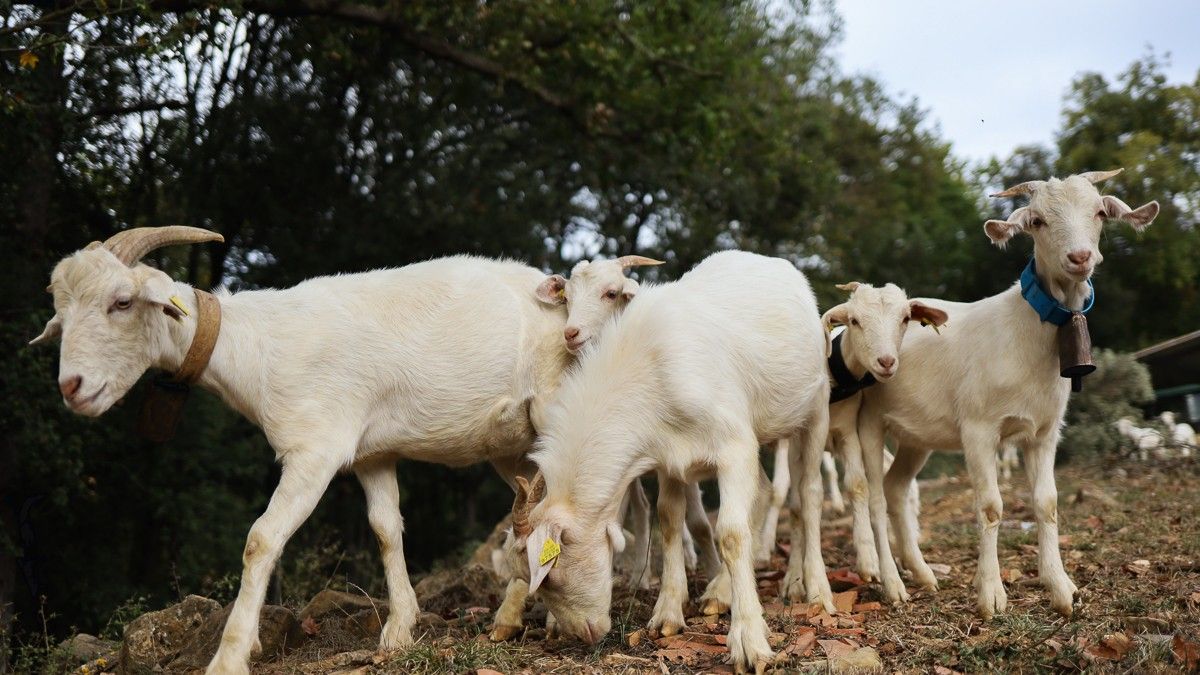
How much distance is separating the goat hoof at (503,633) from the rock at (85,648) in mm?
2810

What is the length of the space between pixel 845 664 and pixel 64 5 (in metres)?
8.53

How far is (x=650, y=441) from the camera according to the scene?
5801mm

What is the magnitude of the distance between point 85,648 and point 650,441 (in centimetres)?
436

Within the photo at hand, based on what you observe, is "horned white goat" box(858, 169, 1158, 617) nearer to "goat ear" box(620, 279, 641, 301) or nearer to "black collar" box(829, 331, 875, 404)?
"black collar" box(829, 331, 875, 404)

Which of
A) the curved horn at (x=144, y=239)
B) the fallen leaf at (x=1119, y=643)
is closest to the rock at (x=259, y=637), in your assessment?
the curved horn at (x=144, y=239)

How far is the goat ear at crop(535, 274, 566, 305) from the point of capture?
6.98m

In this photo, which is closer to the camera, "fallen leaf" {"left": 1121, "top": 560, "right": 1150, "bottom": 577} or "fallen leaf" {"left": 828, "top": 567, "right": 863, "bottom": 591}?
"fallen leaf" {"left": 1121, "top": 560, "right": 1150, "bottom": 577}

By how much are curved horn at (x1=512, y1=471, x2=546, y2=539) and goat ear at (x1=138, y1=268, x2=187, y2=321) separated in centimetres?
203

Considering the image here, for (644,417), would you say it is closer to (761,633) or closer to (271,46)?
(761,633)

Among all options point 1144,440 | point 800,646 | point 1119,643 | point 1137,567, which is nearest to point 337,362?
point 800,646

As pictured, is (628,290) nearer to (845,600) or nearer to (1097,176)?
(845,600)

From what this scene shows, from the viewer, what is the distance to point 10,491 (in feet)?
35.3

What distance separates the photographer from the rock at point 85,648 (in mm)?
7039

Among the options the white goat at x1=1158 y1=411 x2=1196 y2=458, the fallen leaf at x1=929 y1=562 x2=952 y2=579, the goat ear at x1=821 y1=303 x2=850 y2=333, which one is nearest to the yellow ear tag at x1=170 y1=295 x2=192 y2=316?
the goat ear at x1=821 y1=303 x2=850 y2=333
